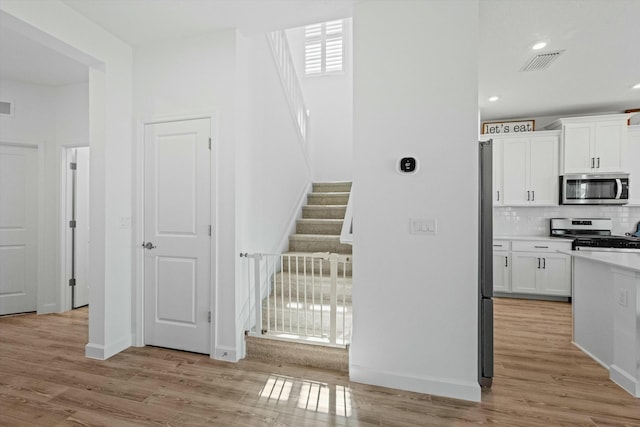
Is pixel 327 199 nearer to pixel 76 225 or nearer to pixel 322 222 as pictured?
pixel 322 222

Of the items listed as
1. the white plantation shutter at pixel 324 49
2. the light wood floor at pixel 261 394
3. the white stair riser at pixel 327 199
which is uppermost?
the white plantation shutter at pixel 324 49

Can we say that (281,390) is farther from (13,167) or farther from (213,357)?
(13,167)

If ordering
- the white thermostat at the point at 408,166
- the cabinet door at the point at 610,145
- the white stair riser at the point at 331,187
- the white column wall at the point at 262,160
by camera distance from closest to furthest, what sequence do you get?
the white thermostat at the point at 408,166
the white column wall at the point at 262,160
the cabinet door at the point at 610,145
the white stair riser at the point at 331,187

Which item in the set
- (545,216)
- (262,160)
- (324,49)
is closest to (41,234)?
(262,160)

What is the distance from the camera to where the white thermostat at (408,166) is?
225 centimetres

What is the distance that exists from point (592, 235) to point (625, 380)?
3128 mm

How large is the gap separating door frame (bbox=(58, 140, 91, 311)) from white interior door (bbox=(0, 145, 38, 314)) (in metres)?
0.28

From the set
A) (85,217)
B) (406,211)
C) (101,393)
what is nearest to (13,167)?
(85,217)

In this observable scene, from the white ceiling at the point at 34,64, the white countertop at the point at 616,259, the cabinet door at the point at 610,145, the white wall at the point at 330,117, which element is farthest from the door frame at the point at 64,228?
the cabinet door at the point at 610,145

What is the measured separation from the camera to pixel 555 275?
4.47m

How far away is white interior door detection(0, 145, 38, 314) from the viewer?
385cm

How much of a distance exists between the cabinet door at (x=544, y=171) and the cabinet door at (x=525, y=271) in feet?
2.84

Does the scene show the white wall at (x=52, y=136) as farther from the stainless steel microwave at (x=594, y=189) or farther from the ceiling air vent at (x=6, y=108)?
the stainless steel microwave at (x=594, y=189)

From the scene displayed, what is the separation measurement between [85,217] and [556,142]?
22.8ft
